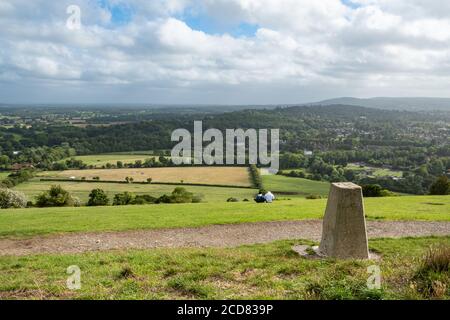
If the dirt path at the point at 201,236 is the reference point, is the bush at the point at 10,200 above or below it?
below

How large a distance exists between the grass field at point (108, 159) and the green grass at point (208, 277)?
85.1m

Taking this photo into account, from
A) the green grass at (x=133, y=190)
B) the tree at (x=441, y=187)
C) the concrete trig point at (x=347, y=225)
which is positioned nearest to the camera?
the concrete trig point at (x=347, y=225)

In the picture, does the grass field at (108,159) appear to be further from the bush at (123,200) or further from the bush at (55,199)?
the bush at (55,199)

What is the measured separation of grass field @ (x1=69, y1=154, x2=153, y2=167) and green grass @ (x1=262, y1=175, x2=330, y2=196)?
126 ft

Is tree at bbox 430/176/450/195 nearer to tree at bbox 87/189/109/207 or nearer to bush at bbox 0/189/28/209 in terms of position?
tree at bbox 87/189/109/207

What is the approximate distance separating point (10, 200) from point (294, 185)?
4352cm

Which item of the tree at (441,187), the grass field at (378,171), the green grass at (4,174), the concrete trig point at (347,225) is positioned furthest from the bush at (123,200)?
the grass field at (378,171)

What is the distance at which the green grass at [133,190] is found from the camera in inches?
2286

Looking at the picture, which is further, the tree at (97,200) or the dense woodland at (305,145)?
the dense woodland at (305,145)

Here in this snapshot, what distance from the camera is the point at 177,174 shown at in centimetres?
7612

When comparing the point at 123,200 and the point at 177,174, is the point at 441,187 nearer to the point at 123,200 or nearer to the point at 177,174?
the point at 123,200
